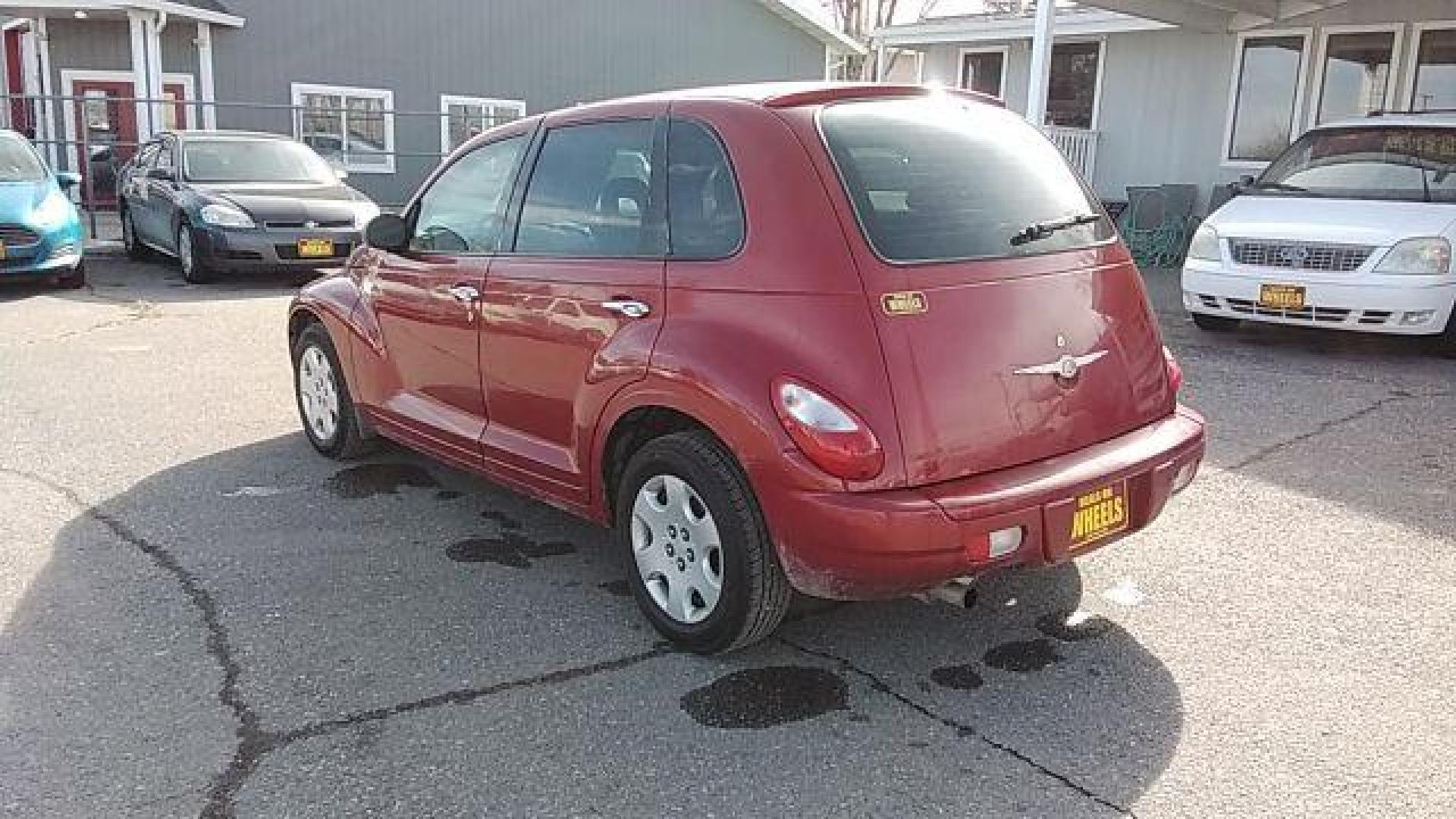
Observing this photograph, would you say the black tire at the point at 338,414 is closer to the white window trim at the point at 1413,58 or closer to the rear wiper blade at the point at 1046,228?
the rear wiper blade at the point at 1046,228

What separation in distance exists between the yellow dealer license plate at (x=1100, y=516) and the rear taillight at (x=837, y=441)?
2.08ft

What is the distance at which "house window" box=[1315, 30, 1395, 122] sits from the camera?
13180 mm

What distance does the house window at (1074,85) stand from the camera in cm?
1620

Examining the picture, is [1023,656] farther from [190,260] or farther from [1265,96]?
[1265,96]

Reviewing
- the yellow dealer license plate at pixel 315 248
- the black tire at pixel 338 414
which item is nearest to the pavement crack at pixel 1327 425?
the black tire at pixel 338 414

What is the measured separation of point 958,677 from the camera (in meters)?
3.34

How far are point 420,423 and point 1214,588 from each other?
122 inches

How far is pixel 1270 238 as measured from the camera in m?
7.98

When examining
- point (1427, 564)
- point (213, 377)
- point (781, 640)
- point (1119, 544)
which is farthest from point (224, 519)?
point (1427, 564)

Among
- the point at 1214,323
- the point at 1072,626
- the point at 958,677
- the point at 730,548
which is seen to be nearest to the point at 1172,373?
the point at 1072,626

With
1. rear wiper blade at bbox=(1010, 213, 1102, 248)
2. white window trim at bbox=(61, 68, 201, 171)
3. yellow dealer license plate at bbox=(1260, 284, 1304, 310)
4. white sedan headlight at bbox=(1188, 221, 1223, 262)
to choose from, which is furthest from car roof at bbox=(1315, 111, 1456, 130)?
white window trim at bbox=(61, 68, 201, 171)

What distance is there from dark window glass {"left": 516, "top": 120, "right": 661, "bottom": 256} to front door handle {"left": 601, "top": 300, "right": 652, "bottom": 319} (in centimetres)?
17

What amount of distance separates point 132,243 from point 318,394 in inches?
374

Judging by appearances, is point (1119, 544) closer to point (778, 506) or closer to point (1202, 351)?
point (778, 506)
